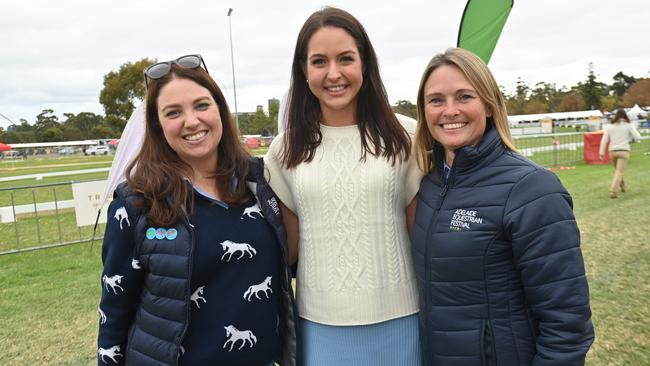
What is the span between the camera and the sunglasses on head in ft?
6.06

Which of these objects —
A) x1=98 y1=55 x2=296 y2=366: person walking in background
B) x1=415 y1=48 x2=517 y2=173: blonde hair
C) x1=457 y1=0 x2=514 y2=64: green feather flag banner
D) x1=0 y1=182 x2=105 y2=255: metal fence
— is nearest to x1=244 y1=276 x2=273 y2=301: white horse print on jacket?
x1=98 y1=55 x2=296 y2=366: person walking in background

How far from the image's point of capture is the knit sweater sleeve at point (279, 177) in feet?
6.91

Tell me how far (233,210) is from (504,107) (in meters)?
1.10

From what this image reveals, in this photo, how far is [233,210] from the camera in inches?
74.0

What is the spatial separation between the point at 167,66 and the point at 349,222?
3.05 ft

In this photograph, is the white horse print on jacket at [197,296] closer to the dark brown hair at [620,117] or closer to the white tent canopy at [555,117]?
A: the dark brown hair at [620,117]

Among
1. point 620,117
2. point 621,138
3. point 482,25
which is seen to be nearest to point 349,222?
point 482,25

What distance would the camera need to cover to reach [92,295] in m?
5.46

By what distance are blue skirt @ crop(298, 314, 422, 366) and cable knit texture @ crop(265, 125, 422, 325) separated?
4cm

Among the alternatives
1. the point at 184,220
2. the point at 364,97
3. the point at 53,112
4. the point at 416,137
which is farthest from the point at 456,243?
the point at 53,112

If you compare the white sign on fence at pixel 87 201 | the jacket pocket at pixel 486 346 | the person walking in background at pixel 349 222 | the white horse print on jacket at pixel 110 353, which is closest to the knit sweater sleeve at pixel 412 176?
the person walking in background at pixel 349 222

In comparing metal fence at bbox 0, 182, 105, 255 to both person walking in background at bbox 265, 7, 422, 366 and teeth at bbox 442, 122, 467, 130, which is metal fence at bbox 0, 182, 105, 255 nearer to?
person walking in background at bbox 265, 7, 422, 366

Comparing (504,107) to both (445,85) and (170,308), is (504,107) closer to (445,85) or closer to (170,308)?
(445,85)

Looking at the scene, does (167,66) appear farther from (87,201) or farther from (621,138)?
(621,138)
